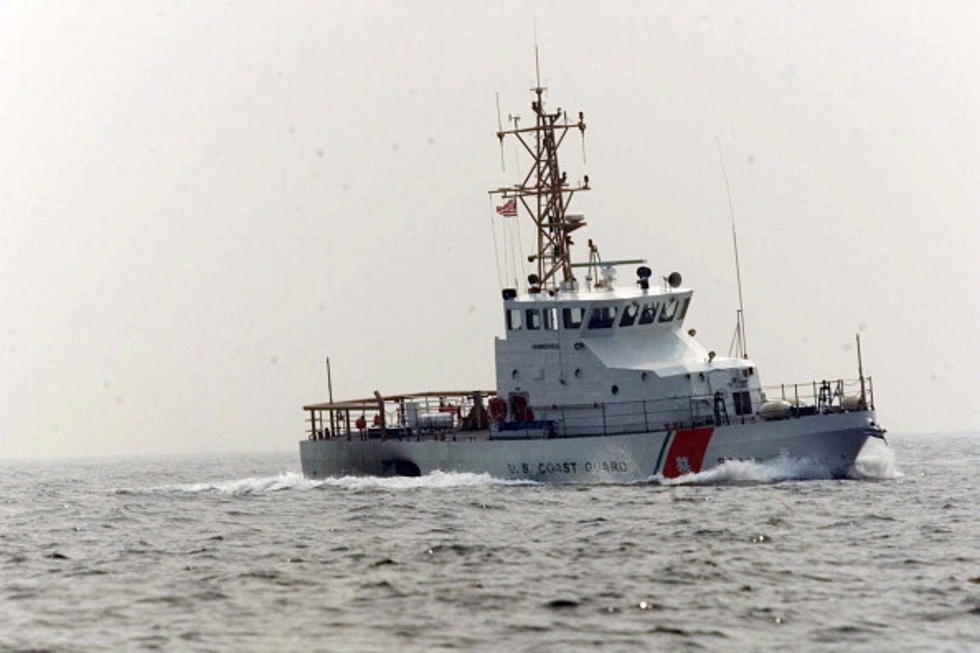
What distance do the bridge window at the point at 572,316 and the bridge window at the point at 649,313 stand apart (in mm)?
1848

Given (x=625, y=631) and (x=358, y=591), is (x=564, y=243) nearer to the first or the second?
(x=358, y=591)

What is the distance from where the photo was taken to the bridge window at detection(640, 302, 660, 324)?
178 feet

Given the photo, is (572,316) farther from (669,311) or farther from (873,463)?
(873,463)

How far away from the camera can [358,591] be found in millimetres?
30312

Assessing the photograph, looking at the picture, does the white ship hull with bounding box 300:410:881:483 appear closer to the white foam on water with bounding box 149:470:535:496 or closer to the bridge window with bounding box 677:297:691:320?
the white foam on water with bounding box 149:470:535:496

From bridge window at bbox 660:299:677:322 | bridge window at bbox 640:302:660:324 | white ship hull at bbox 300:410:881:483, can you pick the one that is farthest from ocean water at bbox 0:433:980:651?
bridge window at bbox 660:299:677:322

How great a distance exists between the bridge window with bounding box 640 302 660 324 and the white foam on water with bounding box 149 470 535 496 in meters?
5.73

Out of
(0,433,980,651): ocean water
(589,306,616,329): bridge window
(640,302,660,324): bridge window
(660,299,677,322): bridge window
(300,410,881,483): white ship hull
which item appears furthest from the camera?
(660,299,677,322): bridge window

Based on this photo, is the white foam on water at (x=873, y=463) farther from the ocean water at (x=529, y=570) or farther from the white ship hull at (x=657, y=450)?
the white ship hull at (x=657, y=450)

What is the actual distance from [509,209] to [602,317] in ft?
18.9

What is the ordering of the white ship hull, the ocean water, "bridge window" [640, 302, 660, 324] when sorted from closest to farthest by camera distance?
the ocean water < the white ship hull < "bridge window" [640, 302, 660, 324]

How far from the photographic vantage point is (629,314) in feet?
177

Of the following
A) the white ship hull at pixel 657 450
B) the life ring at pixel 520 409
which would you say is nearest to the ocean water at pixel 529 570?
the white ship hull at pixel 657 450

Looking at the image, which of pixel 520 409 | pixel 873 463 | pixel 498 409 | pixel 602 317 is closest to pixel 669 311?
pixel 602 317
